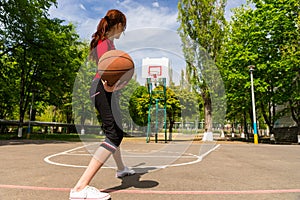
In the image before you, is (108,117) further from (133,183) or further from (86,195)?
(133,183)

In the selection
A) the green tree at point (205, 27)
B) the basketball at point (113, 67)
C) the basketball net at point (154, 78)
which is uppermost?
the green tree at point (205, 27)

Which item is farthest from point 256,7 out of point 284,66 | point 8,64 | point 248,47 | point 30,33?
point 8,64

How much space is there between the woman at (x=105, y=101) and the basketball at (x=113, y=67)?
0.07 metres

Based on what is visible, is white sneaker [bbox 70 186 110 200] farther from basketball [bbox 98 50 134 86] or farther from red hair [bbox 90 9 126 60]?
red hair [bbox 90 9 126 60]

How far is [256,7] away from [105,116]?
23296 mm

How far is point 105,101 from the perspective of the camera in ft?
9.85

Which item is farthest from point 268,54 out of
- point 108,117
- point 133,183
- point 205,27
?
point 108,117

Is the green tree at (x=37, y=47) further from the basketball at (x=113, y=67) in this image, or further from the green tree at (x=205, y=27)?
the basketball at (x=113, y=67)

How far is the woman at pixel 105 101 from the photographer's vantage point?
273 centimetres

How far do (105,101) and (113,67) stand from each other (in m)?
0.43

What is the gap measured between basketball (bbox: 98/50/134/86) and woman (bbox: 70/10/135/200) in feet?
0.25

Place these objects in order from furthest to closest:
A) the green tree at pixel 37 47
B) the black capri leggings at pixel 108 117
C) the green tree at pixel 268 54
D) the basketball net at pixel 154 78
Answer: the green tree at pixel 268 54 < the green tree at pixel 37 47 < the basketball net at pixel 154 78 < the black capri leggings at pixel 108 117

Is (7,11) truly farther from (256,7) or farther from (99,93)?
(256,7)

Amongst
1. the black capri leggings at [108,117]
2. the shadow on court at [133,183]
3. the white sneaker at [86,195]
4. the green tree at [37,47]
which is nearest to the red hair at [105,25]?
the black capri leggings at [108,117]
